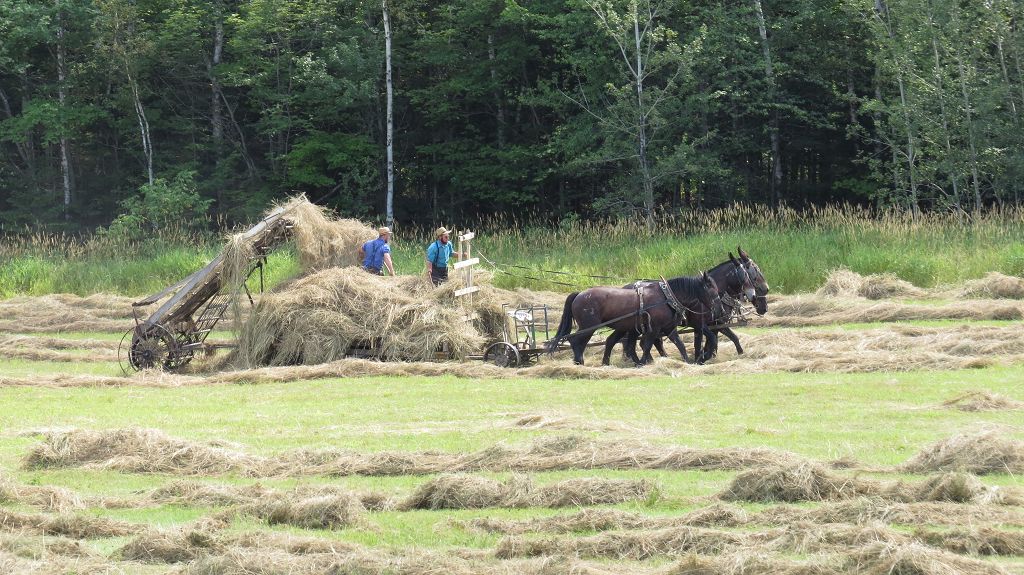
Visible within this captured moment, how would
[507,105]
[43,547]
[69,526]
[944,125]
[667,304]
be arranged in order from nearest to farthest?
[43,547] < [69,526] < [667,304] < [944,125] < [507,105]

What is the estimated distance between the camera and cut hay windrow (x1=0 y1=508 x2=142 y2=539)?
8469 millimetres

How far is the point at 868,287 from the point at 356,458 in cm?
1558

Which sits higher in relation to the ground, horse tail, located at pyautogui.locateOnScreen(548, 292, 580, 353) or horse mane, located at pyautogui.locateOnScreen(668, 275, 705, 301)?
horse mane, located at pyautogui.locateOnScreen(668, 275, 705, 301)

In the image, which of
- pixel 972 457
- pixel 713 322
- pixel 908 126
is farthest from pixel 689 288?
pixel 908 126

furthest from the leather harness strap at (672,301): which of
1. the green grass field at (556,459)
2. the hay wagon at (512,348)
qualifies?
the hay wagon at (512,348)

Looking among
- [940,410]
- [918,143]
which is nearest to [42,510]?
[940,410]

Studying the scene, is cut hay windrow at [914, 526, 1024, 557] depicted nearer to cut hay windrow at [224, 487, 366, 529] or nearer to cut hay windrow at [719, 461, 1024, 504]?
cut hay windrow at [719, 461, 1024, 504]

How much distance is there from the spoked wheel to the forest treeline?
66.6 ft

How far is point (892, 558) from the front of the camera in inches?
270

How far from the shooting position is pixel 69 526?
8.55 metres

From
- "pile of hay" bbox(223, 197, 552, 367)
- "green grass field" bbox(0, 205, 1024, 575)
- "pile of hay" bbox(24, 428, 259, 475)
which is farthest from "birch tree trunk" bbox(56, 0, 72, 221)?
"pile of hay" bbox(24, 428, 259, 475)

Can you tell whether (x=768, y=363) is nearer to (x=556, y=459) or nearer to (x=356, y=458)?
(x=556, y=459)

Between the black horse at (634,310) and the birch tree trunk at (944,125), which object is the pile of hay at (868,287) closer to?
the black horse at (634,310)

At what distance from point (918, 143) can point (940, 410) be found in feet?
82.1
